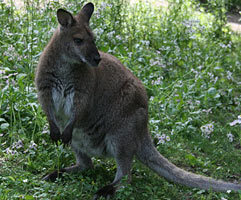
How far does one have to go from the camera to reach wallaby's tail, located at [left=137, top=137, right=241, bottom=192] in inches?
177

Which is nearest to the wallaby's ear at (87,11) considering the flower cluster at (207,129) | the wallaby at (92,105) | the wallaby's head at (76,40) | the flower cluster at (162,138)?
the wallaby at (92,105)

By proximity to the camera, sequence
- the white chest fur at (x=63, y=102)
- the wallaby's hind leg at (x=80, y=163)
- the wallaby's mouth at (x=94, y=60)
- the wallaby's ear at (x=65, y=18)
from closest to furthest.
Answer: the wallaby's mouth at (x=94, y=60)
the wallaby's ear at (x=65, y=18)
the white chest fur at (x=63, y=102)
the wallaby's hind leg at (x=80, y=163)

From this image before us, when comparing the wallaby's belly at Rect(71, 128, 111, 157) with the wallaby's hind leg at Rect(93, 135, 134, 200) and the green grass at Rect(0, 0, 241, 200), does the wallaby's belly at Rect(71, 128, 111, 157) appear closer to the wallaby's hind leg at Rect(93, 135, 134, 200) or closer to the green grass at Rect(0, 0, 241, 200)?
the wallaby's hind leg at Rect(93, 135, 134, 200)

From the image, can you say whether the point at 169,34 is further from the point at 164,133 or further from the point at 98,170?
the point at 98,170

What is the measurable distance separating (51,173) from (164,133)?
1.69 meters

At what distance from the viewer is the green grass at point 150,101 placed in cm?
456

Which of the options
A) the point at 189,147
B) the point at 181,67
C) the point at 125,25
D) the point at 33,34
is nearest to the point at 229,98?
the point at 181,67

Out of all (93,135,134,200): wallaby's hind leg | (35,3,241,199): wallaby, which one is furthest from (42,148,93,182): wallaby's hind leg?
(93,135,134,200): wallaby's hind leg

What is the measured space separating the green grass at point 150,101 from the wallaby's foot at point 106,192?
9 cm

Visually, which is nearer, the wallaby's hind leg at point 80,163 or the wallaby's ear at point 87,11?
the wallaby's ear at point 87,11

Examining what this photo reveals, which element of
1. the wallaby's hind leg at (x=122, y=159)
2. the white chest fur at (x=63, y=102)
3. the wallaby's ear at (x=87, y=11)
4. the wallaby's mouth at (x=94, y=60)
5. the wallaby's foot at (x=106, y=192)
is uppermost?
the wallaby's ear at (x=87, y=11)

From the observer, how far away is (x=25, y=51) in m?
5.91

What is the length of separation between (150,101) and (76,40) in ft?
6.70

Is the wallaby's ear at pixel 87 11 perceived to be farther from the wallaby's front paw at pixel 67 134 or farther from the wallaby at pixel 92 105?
the wallaby's front paw at pixel 67 134
